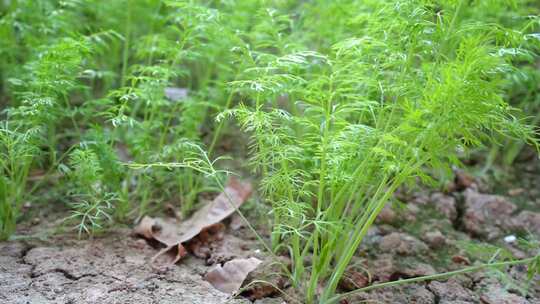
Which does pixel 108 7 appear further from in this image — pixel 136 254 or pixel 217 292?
pixel 217 292

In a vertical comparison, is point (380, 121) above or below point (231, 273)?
above

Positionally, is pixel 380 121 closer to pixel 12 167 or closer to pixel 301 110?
pixel 301 110

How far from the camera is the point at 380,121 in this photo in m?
2.02

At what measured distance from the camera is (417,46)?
1976 millimetres

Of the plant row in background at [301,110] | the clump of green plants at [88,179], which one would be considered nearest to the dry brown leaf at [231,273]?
the plant row in background at [301,110]

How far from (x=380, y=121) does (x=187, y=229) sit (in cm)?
96

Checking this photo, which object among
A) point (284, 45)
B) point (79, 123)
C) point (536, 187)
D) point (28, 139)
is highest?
point (284, 45)

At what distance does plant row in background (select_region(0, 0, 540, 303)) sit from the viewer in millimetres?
1856

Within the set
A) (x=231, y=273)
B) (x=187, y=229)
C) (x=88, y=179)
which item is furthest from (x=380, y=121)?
(x=88, y=179)

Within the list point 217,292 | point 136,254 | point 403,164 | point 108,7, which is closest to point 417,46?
point 403,164

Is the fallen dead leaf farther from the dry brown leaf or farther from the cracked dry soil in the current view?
the dry brown leaf

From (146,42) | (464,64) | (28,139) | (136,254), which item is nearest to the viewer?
(464,64)

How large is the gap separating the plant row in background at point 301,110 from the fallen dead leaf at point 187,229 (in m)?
0.10

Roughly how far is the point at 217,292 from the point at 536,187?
1793 mm
